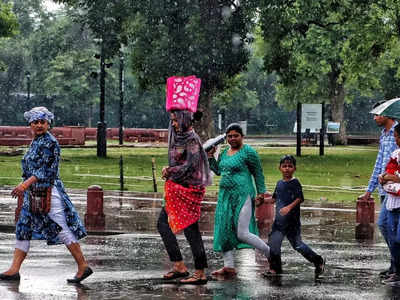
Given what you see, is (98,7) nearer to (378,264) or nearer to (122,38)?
(122,38)

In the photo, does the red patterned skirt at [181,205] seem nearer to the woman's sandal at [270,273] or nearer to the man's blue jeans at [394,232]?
the woman's sandal at [270,273]

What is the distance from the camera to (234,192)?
11.0 m

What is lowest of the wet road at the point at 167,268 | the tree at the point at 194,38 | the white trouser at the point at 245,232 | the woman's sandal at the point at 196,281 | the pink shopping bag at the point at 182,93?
the wet road at the point at 167,268

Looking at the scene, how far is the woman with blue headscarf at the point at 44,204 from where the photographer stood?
10.2 meters

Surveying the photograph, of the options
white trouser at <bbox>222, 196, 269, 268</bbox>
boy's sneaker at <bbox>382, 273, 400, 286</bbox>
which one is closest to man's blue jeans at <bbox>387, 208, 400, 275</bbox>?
boy's sneaker at <bbox>382, 273, 400, 286</bbox>

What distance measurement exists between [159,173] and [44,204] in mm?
21229

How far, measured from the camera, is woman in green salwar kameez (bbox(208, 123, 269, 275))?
36.1 feet

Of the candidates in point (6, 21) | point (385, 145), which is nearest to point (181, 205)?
point (385, 145)

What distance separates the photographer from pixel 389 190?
34.8 ft

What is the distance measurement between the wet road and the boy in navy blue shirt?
0.17 m

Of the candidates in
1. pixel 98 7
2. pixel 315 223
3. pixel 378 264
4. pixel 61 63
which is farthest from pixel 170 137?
pixel 61 63

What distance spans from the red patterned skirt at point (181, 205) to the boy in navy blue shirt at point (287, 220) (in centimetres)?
117

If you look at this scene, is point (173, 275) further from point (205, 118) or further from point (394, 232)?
point (205, 118)

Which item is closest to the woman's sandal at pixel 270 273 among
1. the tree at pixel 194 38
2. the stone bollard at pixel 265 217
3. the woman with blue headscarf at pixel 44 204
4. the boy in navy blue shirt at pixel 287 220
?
the boy in navy blue shirt at pixel 287 220
